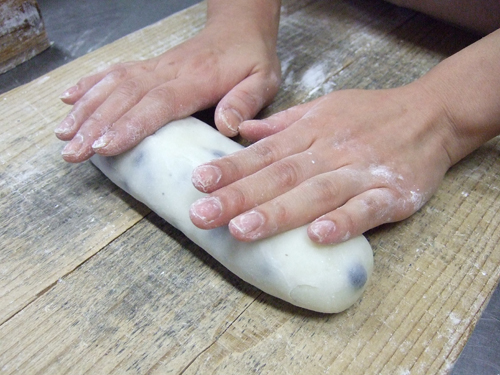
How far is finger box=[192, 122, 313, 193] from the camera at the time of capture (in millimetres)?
763

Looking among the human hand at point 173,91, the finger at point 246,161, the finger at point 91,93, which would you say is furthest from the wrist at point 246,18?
the finger at point 246,161

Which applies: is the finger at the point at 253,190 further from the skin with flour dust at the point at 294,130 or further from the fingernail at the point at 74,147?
the fingernail at the point at 74,147

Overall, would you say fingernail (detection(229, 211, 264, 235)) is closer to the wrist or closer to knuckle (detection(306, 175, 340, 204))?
knuckle (detection(306, 175, 340, 204))

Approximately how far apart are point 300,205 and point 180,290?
27 cm

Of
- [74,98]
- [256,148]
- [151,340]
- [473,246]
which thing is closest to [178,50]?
[74,98]

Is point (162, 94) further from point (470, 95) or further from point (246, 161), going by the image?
point (470, 95)

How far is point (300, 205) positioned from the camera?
766 mm

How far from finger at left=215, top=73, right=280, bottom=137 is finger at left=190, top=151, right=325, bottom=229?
Answer: 0.20 m

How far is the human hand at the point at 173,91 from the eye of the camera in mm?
893

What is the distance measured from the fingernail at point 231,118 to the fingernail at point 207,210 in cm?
28

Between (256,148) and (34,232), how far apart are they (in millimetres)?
476

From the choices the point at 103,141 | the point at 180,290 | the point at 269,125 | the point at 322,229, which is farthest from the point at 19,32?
the point at 322,229

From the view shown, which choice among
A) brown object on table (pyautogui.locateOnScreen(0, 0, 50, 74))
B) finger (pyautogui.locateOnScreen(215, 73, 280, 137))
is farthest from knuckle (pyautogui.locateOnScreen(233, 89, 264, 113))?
brown object on table (pyautogui.locateOnScreen(0, 0, 50, 74))

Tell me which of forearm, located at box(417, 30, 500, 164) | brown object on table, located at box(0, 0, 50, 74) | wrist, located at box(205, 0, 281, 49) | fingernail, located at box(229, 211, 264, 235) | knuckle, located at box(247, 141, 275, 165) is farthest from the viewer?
brown object on table, located at box(0, 0, 50, 74)
